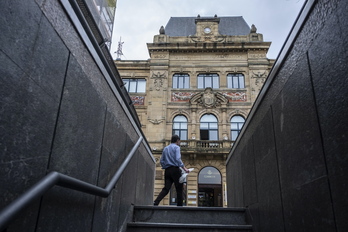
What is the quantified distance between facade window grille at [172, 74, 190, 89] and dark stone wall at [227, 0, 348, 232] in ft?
61.1

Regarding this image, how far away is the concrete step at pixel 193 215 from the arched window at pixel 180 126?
1592 centimetres

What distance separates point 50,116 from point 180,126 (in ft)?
62.1

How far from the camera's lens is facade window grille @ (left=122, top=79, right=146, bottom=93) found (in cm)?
2257

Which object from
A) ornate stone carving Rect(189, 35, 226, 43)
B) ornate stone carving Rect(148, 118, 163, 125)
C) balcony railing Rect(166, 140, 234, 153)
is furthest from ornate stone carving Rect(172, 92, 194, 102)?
ornate stone carving Rect(189, 35, 226, 43)

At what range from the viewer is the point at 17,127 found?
162 centimetres

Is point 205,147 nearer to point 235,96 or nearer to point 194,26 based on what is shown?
point 235,96

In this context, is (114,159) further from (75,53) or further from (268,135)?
(268,135)

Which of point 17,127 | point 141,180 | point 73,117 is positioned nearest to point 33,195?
point 17,127

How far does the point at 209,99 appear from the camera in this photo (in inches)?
826

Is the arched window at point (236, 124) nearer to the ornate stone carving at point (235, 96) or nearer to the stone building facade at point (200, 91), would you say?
the stone building facade at point (200, 91)

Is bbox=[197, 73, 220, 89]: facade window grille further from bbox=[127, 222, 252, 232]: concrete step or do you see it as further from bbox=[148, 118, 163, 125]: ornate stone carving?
bbox=[127, 222, 252, 232]: concrete step

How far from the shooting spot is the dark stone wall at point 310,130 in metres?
1.77

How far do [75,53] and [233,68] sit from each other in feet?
67.6

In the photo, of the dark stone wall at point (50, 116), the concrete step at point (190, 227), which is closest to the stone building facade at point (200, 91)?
the concrete step at point (190, 227)
